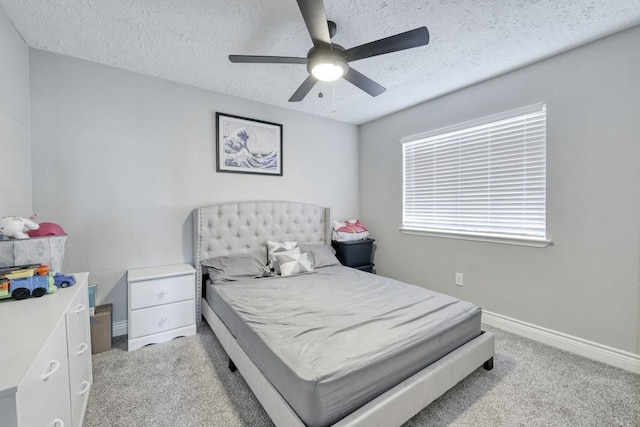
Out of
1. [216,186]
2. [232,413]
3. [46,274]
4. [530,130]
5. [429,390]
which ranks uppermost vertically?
[530,130]

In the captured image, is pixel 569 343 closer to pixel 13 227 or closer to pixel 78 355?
pixel 78 355

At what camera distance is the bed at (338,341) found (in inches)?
48.5

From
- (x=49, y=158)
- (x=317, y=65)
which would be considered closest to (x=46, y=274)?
(x=49, y=158)

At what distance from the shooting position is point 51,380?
38.6 inches

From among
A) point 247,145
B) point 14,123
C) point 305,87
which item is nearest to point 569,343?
point 305,87

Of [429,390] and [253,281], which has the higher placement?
[253,281]

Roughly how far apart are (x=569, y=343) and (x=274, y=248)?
2.87 m

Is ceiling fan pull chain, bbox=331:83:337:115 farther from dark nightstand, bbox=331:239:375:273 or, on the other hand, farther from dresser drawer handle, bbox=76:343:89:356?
dresser drawer handle, bbox=76:343:89:356

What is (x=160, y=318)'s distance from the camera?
2371mm

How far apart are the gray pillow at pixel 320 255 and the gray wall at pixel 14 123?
2.47m

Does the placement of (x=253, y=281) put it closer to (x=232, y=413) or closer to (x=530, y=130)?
(x=232, y=413)

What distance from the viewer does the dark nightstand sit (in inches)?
144

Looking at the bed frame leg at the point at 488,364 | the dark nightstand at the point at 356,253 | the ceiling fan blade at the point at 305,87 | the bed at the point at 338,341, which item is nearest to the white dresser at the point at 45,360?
the bed at the point at 338,341

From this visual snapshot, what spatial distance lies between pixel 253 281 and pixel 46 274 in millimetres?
1500
